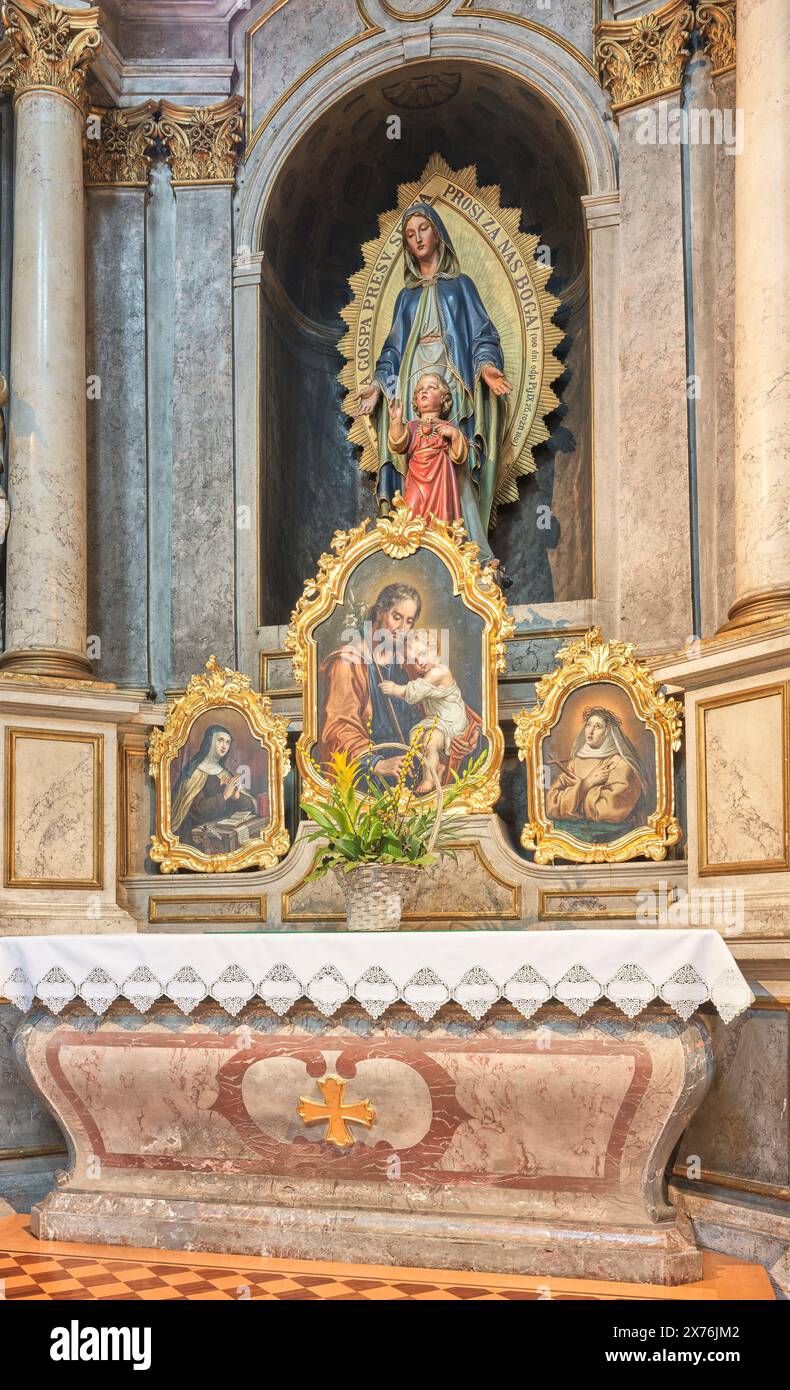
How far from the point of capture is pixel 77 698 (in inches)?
305

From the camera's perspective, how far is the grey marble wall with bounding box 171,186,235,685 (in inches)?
352

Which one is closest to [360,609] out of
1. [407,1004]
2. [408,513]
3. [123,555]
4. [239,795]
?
[408,513]

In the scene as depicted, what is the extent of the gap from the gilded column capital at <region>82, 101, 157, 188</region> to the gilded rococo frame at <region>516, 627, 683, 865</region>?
403 cm

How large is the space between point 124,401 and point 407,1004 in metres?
4.62

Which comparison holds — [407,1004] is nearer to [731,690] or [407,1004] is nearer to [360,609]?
[731,690]

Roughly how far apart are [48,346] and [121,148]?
5.62 ft

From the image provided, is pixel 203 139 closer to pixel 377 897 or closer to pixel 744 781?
pixel 377 897

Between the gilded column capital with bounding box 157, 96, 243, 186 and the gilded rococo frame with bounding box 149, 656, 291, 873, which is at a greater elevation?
the gilded column capital with bounding box 157, 96, 243, 186

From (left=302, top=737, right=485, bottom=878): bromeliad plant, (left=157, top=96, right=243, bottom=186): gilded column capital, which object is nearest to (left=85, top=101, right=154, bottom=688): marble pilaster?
(left=157, top=96, right=243, bottom=186): gilded column capital

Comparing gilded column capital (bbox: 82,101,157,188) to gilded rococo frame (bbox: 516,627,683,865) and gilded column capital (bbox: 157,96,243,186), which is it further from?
gilded rococo frame (bbox: 516,627,683,865)

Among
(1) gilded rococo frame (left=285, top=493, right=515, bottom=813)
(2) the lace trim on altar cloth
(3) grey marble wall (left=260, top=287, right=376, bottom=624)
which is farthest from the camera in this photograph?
(3) grey marble wall (left=260, top=287, right=376, bottom=624)

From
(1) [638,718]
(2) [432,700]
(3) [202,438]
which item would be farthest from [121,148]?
(1) [638,718]

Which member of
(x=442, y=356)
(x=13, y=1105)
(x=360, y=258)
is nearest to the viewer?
(x=13, y=1105)

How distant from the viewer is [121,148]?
9289 millimetres
